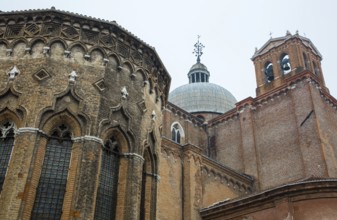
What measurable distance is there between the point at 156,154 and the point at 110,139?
87.2 inches

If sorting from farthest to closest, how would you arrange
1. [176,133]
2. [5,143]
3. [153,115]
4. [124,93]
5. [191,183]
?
1. [176,133]
2. [191,183]
3. [153,115]
4. [124,93]
5. [5,143]

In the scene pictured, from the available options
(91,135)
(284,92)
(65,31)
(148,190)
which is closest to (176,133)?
(284,92)

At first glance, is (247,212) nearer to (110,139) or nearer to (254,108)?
(110,139)

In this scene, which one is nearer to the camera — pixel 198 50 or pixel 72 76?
pixel 72 76

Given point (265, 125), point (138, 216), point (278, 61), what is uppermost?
point (278, 61)

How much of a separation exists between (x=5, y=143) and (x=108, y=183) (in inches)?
122

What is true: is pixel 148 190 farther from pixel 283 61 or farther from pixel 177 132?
pixel 283 61

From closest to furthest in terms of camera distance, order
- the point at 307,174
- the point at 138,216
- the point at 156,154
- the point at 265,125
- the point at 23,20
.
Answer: the point at 138,216 → the point at 23,20 → the point at 156,154 → the point at 307,174 → the point at 265,125

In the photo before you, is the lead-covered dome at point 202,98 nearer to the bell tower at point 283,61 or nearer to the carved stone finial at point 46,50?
the bell tower at point 283,61

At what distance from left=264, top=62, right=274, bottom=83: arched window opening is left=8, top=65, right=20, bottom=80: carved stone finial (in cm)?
2244

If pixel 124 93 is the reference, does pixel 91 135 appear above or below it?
below

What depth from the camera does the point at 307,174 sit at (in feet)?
81.4

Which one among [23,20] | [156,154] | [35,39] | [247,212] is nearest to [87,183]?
[156,154]

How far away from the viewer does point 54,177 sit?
458 inches
